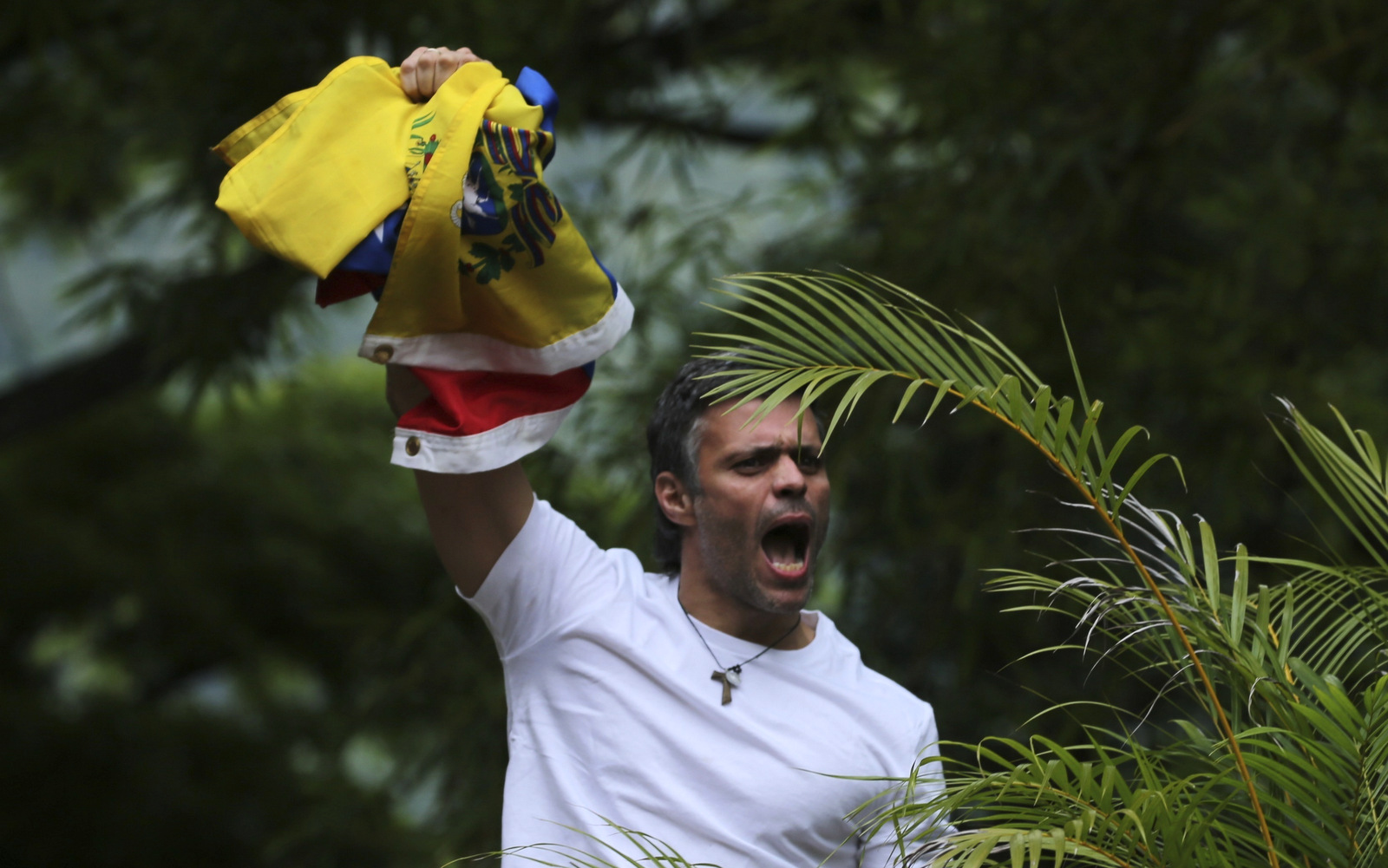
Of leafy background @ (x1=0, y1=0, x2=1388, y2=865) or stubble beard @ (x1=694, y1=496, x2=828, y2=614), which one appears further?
leafy background @ (x1=0, y1=0, x2=1388, y2=865)

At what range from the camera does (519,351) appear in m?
1.55

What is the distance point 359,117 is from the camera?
149 cm

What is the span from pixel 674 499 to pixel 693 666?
23 cm

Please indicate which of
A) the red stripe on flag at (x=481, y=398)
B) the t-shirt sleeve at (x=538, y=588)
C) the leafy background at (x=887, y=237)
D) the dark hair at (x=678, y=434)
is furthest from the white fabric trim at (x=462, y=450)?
the leafy background at (x=887, y=237)

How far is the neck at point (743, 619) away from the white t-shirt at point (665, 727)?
17 mm

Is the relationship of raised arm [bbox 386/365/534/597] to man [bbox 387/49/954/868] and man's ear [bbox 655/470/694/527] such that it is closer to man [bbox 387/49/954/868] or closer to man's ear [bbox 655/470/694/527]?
man [bbox 387/49/954/868]

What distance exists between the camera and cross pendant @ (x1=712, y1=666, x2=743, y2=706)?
162 cm

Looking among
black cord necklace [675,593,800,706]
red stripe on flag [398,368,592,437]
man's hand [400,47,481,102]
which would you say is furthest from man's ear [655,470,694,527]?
man's hand [400,47,481,102]

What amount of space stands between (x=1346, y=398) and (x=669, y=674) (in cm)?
219

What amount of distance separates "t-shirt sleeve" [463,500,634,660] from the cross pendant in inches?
6.3

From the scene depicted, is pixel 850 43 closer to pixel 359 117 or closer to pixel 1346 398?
pixel 1346 398

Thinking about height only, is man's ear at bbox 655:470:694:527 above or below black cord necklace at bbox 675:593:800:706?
above

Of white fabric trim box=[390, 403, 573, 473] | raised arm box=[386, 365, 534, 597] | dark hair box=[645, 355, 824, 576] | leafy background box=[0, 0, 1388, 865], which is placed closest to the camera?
white fabric trim box=[390, 403, 573, 473]

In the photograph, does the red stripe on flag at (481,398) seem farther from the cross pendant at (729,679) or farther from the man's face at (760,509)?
the cross pendant at (729,679)
